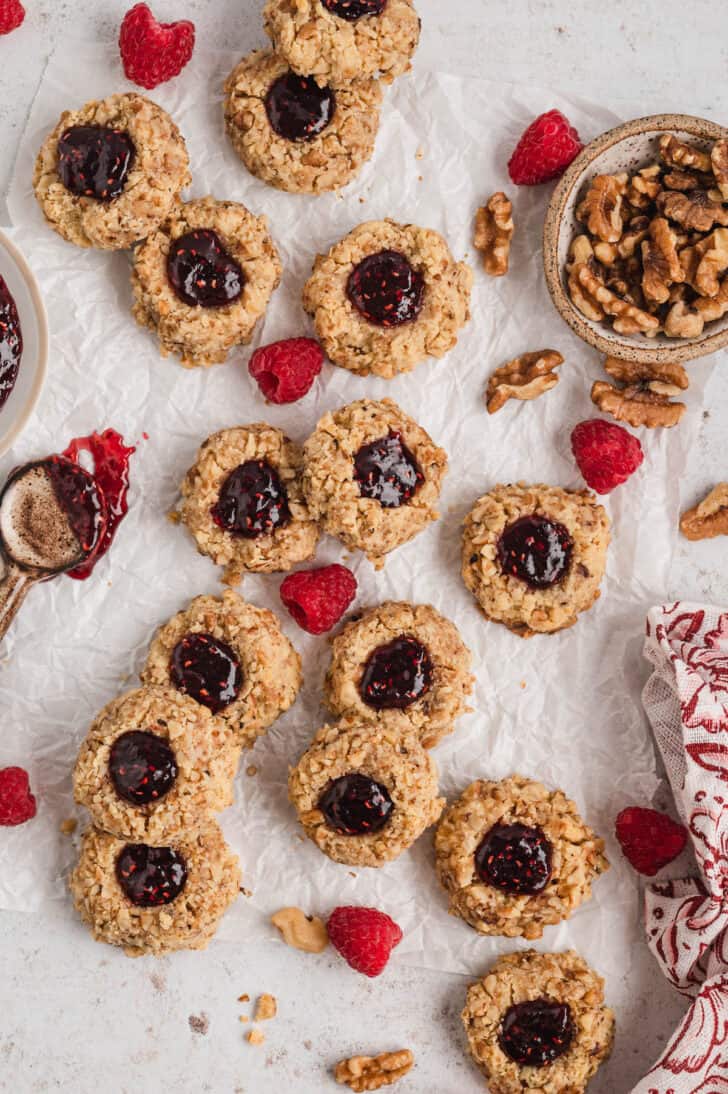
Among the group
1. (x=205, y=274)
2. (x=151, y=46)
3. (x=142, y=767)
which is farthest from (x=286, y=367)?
(x=142, y=767)

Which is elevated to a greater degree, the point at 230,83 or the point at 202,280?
the point at 230,83

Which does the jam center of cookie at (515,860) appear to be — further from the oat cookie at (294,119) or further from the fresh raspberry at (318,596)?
the oat cookie at (294,119)

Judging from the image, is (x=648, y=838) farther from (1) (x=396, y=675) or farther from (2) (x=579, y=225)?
(2) (x=579, y=225)

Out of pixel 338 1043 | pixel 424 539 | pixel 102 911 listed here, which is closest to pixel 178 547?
pixel 424 539

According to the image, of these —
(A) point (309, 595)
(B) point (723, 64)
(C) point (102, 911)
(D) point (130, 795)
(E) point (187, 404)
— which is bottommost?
(C) point (102, 911)

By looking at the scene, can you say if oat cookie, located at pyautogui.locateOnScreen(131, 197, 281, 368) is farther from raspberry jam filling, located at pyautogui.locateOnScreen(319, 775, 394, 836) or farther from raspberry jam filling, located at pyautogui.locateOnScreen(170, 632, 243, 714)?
raspberry jam filling, located at pyautogui.locateOnScreen(319, 775, 394, 836)

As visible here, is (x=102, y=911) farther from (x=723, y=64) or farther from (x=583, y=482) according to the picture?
(x=723, y=64)
